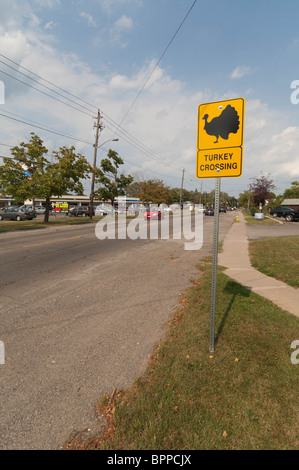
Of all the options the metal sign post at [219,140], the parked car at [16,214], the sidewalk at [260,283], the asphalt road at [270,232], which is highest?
the metal sign post at [219,140]

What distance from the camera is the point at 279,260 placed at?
8242mm

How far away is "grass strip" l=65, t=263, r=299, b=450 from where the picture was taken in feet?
6.16

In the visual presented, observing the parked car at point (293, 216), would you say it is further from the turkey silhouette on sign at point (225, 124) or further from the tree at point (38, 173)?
the turkey silhouette on sign at point (225, 124)

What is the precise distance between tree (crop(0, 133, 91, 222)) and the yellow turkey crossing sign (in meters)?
20.1

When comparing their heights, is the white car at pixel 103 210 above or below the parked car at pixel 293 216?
above

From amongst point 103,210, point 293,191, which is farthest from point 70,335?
point 293,191

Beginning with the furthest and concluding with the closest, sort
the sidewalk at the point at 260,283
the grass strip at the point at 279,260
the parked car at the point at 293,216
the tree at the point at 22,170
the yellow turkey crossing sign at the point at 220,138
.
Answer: the parked car at the point at 293,216, the tree at the point at 22,170, the grass strip at the point at 279,260, the sidewalk at the point at 260,283, the yellow turkey crossing sign at the point at 220,138

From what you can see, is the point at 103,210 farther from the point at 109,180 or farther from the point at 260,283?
the point at 260,283

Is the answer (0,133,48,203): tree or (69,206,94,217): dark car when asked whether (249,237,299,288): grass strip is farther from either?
(69,206,94,217): dark car

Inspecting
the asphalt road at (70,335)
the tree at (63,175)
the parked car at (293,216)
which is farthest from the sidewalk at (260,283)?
the parked car at (293,216)

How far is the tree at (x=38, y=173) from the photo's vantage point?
19.8m

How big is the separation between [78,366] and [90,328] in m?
0.90

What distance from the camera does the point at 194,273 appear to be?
6988 mm

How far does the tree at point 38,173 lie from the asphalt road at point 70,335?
14540mm
